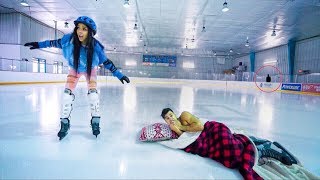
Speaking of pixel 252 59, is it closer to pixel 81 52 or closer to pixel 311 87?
pixel 311 87

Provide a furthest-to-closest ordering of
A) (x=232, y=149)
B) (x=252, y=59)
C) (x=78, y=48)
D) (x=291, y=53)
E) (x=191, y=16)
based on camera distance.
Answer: (x=252, y=59)
(x=291, y=53)
(x=191, y=16)
(x=78, y=48)
(x=232, y=149)

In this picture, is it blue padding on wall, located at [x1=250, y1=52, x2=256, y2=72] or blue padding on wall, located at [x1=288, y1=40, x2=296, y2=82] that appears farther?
blue padding on wall, located at [x1=250, y1=52, x2=256, y2=72]

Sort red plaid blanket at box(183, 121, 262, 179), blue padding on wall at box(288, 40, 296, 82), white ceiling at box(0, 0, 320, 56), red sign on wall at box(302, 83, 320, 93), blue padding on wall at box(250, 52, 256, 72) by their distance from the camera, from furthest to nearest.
Result: blue padding on wall at box(250, 52, 256, 72), blue padding on wall at box(288, 40, 296, 82), red sign on wall at box(302, 83, 320, 93), white ceiling at box(0, 0, 320, 56), red plaid blanket at box(183, 121, 262, 179)

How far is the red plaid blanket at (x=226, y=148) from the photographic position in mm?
1822

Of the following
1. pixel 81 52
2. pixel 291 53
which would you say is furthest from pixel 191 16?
pixel 291 53

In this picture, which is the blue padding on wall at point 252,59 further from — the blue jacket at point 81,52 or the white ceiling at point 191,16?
the blue jacket at point 81,52

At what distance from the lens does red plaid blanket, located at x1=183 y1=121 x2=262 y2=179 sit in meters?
1.82

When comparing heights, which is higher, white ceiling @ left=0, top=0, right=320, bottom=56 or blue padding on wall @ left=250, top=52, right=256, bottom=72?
white ceiling @ left=0, top=0, right=320, bottom=56

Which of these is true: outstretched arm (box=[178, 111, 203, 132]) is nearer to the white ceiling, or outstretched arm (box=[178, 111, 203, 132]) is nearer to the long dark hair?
the long dark hair

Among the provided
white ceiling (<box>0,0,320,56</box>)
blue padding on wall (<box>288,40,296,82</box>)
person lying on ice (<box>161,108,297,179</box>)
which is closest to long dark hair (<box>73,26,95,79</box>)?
person lying on ice (<box>161,108,297,179</box>)

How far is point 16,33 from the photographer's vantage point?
50.3ft

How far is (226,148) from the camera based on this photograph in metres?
1.94

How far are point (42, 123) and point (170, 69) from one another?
3146cm

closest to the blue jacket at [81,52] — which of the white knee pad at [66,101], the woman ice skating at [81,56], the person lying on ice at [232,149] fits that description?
the woman ice skating at [81,56]
